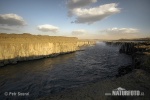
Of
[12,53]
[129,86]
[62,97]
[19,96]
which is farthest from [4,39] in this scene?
[129,86]

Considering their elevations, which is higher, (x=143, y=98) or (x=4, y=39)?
(x=4, y=39)

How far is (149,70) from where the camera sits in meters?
16.4

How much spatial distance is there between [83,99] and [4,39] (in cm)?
3470

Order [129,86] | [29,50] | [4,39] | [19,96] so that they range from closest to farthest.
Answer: [129,86] < [19,96] < [4,39] < [29,50]

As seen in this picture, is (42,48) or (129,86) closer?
(129,86)

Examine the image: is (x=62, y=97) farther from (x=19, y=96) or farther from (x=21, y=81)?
(x=21, y=81)

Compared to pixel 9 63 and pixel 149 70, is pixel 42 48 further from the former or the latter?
pixel 149 70

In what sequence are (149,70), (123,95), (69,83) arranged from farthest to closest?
1. (69,83)
2. (149,70)
3. (123,95)

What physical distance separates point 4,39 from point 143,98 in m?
38.4

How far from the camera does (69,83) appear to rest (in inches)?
720

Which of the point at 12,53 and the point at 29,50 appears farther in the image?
the point at 29,50

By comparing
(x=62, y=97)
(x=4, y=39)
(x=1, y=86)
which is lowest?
(x=1, y=86)

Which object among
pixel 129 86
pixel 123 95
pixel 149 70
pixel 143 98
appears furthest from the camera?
pixel 149 70

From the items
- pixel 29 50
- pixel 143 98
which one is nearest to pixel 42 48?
pixel 29 50
